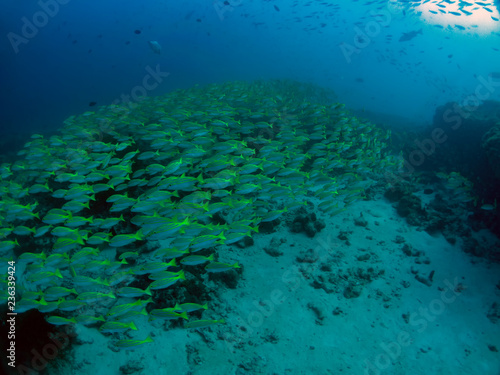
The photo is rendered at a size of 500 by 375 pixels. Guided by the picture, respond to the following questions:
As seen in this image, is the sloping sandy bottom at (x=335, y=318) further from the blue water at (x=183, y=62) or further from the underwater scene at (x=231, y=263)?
the blue water at (x=183, y=62)

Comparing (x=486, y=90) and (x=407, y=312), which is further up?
(x=407, y=312)

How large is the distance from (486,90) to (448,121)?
5435 centimetres

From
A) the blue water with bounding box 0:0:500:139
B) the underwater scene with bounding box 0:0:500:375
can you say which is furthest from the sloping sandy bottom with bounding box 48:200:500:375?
the blue water with bounding box 0:0:500:139

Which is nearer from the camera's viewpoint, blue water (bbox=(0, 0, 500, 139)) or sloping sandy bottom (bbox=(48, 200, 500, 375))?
sloping sandy bottom (bbox=(48, 200, 500, 375))

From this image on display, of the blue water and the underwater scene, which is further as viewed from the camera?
the blue water

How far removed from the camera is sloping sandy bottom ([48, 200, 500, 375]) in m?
4.36

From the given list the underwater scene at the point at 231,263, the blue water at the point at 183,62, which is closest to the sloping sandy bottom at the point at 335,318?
the underwater scene at the point at 231,263

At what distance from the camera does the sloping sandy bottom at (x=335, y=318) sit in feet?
14.3

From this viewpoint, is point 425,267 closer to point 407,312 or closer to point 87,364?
point 407,312

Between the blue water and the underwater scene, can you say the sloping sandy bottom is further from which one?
the blue water

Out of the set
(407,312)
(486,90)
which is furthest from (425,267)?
(486,90)

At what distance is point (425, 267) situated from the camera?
655cm

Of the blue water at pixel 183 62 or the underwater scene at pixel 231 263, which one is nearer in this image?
the underwater scene at pixel 231 263

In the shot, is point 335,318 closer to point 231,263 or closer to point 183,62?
point 231,263
